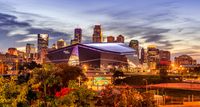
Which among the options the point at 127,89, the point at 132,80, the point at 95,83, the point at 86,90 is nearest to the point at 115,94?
the point at 127,89

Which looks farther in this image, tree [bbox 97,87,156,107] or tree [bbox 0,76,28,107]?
tree [bbox 97,87,156,107]

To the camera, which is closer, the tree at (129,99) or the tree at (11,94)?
the tree at (11,94)

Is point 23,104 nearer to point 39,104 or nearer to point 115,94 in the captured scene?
point 39,104

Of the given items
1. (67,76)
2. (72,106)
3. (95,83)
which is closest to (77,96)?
(72,106)

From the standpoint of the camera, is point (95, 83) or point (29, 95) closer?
point (29, 95)

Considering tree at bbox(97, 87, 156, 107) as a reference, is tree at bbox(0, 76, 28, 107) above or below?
above

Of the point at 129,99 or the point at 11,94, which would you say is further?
the point at 129,99

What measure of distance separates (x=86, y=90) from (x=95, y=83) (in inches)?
2922

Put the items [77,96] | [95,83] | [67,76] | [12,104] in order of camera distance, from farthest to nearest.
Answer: [95,83] < [67,76] < [77,96] < [12,104]

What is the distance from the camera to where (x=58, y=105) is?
20297 millimetres

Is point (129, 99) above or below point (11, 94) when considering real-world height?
below

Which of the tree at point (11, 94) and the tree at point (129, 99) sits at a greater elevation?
the tree at point (11, 94)

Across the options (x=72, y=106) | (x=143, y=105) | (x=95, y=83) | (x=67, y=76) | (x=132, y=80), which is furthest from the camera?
(x=132, y=80)

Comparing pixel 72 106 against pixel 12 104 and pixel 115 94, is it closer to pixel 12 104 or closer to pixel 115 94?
pixel 12 104
